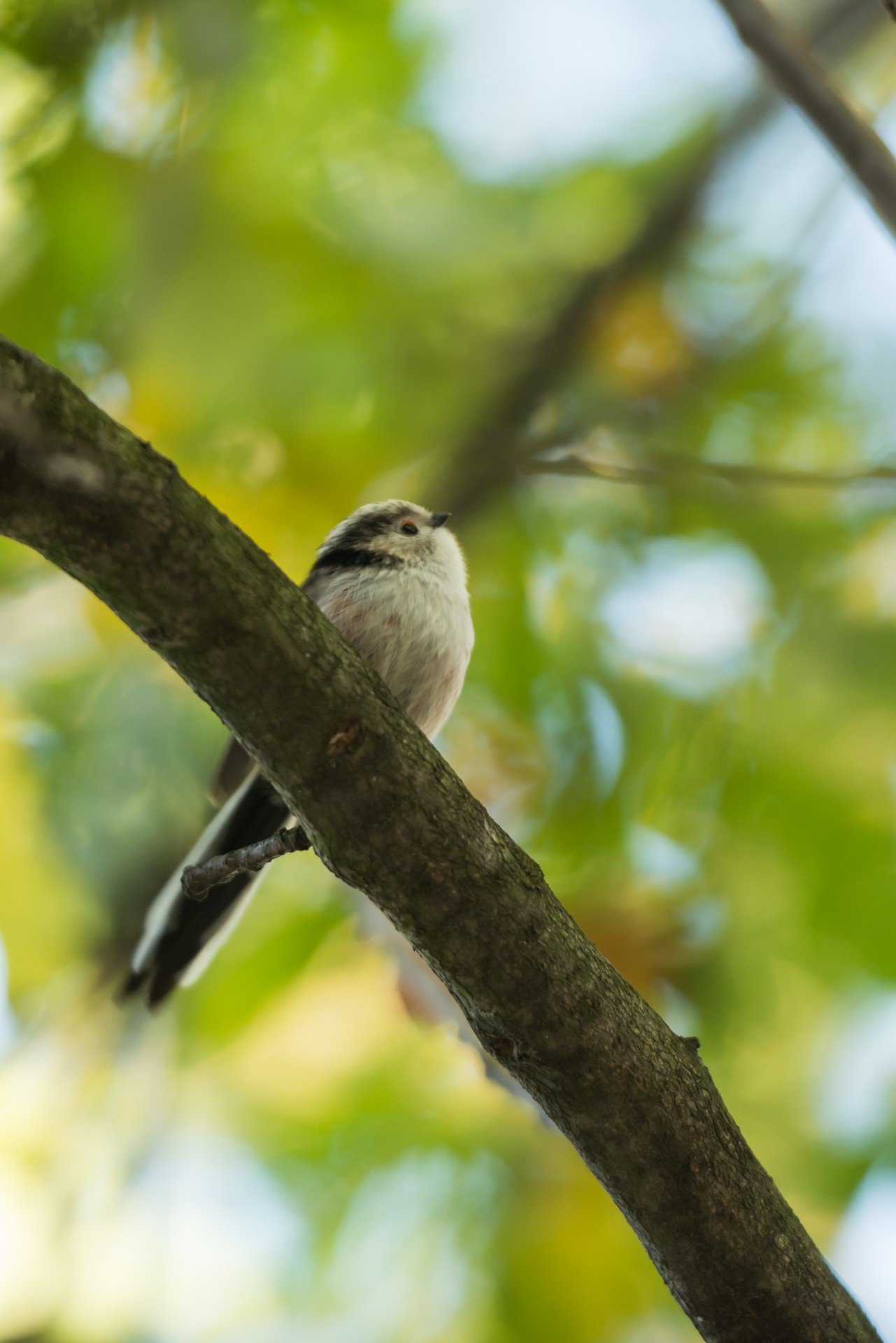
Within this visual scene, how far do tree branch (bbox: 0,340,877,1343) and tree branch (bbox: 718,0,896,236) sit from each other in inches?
62.1

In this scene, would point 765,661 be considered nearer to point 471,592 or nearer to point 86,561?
point 471,592

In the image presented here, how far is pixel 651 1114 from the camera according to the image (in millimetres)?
2428

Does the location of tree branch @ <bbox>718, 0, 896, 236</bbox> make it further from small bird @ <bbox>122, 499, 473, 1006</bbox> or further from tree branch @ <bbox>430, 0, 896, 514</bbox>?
tree branch @ <bbox>430, 0, 896, 514</bbox>

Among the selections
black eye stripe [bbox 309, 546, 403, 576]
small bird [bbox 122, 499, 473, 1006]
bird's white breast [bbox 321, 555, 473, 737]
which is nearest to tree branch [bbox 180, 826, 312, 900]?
small bird [bbox 122, 499, 473, 1006]

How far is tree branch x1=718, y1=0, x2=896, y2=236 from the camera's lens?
8.18ft

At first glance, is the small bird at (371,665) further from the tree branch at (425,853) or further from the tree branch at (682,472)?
the tree branch at (425,853)

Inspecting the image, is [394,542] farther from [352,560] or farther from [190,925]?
[190,925]

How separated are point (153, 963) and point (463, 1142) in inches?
88.6

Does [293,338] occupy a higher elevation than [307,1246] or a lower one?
higher

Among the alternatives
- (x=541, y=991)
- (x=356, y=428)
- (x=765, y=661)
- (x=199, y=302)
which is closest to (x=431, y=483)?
(x=356, y=428)

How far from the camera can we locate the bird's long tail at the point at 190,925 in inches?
141

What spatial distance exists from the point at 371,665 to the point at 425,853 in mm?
1597

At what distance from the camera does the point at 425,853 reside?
226 centimetres

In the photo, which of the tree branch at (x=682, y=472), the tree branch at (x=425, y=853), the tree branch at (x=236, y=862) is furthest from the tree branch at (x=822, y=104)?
the tree branch at (x=236, y=862)
